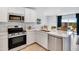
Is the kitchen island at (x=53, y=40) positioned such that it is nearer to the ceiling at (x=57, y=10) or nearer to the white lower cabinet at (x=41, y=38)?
the white lower cabinet at (x=41, y=38)

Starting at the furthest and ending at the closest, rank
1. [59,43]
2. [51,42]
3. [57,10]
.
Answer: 1. [51,42]
2. [59,43]
3. [57,10]

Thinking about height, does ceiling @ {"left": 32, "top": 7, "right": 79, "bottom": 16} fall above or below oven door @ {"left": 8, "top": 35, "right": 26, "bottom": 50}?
above

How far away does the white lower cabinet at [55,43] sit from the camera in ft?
4.35

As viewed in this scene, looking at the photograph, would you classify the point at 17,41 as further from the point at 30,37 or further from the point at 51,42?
the point at 51,42

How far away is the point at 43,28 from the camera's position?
53.1 inches

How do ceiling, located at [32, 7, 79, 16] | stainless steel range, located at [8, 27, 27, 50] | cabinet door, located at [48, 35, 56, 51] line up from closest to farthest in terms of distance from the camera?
ceiling, located at [32, 7, 79, 16] → cabinet door, located at [48, 35, 56, 51] → stainless steel range, located at [8, 27, 27, 50]

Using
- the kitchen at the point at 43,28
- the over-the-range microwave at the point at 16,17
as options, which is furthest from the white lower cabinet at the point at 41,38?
the over-the-range microwave at the point at 16,17

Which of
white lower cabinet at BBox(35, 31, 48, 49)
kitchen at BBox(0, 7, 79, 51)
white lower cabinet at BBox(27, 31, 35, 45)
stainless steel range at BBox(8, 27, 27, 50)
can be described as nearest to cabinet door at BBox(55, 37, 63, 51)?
kitchen at BBox(0, 7, 79, 51)

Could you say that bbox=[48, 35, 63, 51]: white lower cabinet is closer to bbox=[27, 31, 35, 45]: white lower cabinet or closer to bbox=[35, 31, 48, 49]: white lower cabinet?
bbox=[35, 31, 48, 49]: white lower cabinet

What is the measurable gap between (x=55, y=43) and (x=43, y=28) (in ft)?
1.06

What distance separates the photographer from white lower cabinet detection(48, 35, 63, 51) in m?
1.33

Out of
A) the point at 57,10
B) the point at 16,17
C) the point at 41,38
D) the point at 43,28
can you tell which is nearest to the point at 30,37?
the point at 41,38
